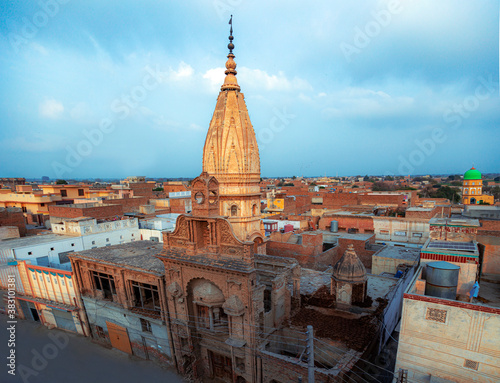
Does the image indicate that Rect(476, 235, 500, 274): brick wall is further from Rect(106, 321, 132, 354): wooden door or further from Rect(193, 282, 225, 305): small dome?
Rect(106, 321, 132, 354): wooden door

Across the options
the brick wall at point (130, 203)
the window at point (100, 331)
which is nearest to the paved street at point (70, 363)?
the window at point (100, 331)

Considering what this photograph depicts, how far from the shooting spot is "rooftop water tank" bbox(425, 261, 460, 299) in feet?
40.0

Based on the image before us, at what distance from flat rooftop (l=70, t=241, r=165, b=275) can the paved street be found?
698cm

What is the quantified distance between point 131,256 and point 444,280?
20.2m

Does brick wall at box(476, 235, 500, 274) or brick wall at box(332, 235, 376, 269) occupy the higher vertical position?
brick wall at box(476, 235, 500, 274)

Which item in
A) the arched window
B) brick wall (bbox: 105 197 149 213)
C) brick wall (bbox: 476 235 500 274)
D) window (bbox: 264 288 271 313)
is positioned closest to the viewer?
brick wall (bbox: 476 235 500 274)

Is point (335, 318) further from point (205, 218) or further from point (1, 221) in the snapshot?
point (1, 221)

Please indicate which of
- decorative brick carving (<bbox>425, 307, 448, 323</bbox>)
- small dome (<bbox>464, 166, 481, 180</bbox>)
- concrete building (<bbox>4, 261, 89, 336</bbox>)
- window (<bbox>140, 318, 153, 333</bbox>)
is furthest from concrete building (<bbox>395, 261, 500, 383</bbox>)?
small dome (<bbox>464, 166, 481, 180</bbox>)

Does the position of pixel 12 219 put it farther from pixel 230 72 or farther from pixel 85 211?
pixel 230 72

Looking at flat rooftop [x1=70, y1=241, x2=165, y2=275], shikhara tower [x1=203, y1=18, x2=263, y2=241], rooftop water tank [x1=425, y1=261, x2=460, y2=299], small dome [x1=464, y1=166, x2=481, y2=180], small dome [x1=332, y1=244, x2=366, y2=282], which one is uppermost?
shikhara tower [x1=203, y1=18, x2=263, y2=241]

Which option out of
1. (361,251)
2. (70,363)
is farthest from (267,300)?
(361,251)

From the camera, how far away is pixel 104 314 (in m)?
20.2

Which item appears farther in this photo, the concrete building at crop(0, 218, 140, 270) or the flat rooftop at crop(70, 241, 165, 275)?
the concrete building at crop(0, 218, 140, 270)

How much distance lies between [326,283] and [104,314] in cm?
1779
